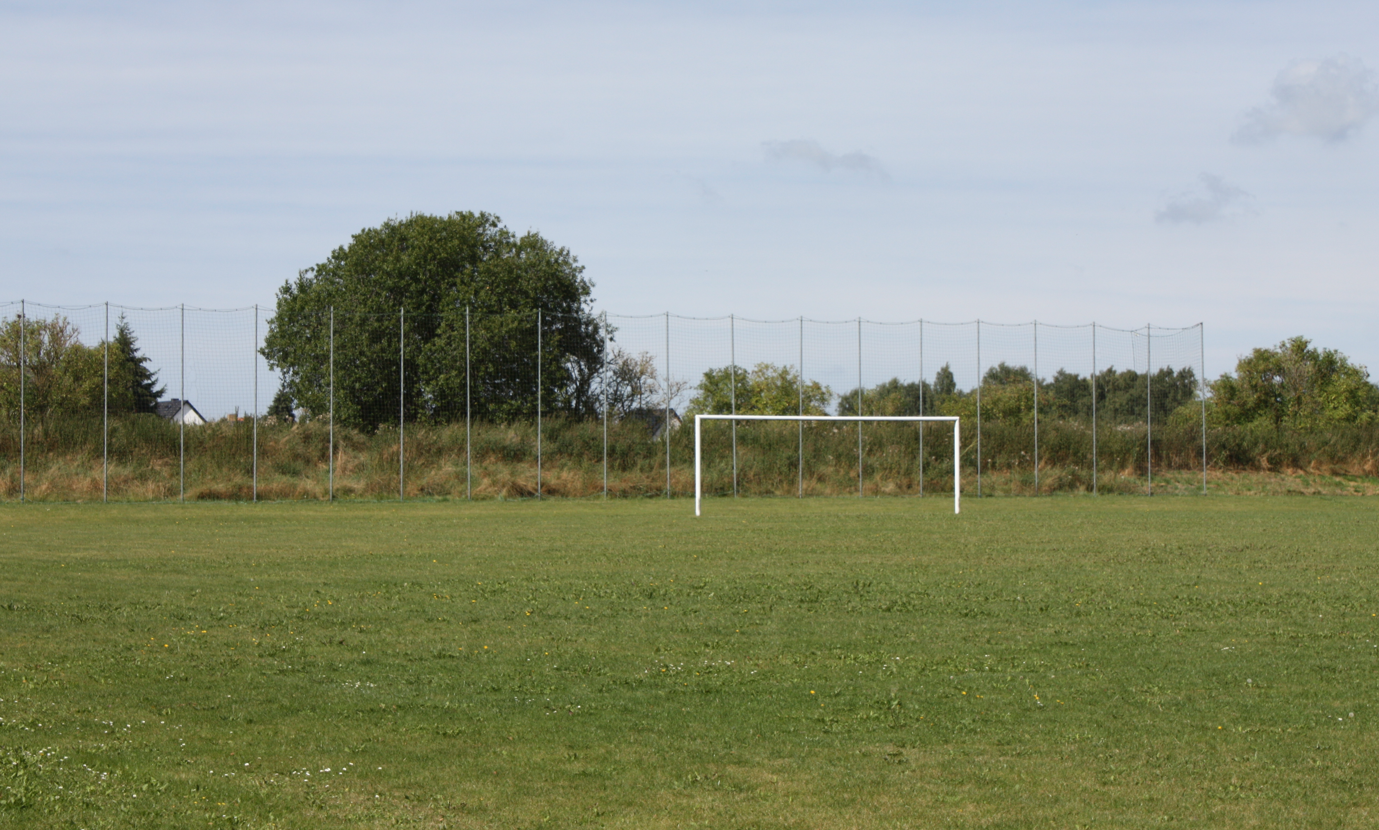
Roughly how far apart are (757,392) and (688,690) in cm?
4381

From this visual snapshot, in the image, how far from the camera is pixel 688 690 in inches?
300

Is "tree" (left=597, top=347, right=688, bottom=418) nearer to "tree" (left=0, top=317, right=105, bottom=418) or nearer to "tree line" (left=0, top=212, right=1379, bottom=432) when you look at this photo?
"tree line" (left=0, top=212, right=1379, bottom=432)

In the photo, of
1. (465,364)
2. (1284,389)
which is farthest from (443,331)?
(1284,389)

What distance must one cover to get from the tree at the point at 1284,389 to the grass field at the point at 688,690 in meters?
38.9

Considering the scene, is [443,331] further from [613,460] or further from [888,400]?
[888,400]

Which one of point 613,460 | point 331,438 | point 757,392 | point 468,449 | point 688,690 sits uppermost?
point 757,392

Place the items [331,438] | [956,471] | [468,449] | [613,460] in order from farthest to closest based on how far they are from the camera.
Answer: [613,460]
[468,449]
[331,438]
[956,471]

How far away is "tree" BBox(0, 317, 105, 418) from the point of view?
104 ft

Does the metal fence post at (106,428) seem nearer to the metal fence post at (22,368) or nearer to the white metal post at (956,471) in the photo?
the metal fence post at (22,368)

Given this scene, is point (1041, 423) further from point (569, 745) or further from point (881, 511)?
point (569, 745)

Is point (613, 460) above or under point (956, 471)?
above

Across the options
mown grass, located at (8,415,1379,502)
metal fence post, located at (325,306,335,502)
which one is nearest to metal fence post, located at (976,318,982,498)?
mown grass, located at (8,415,1379,502)

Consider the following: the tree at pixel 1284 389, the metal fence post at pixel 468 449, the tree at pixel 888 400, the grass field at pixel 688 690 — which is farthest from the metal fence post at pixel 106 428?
the tree at pixel 1284 389

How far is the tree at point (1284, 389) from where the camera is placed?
51500 mm
